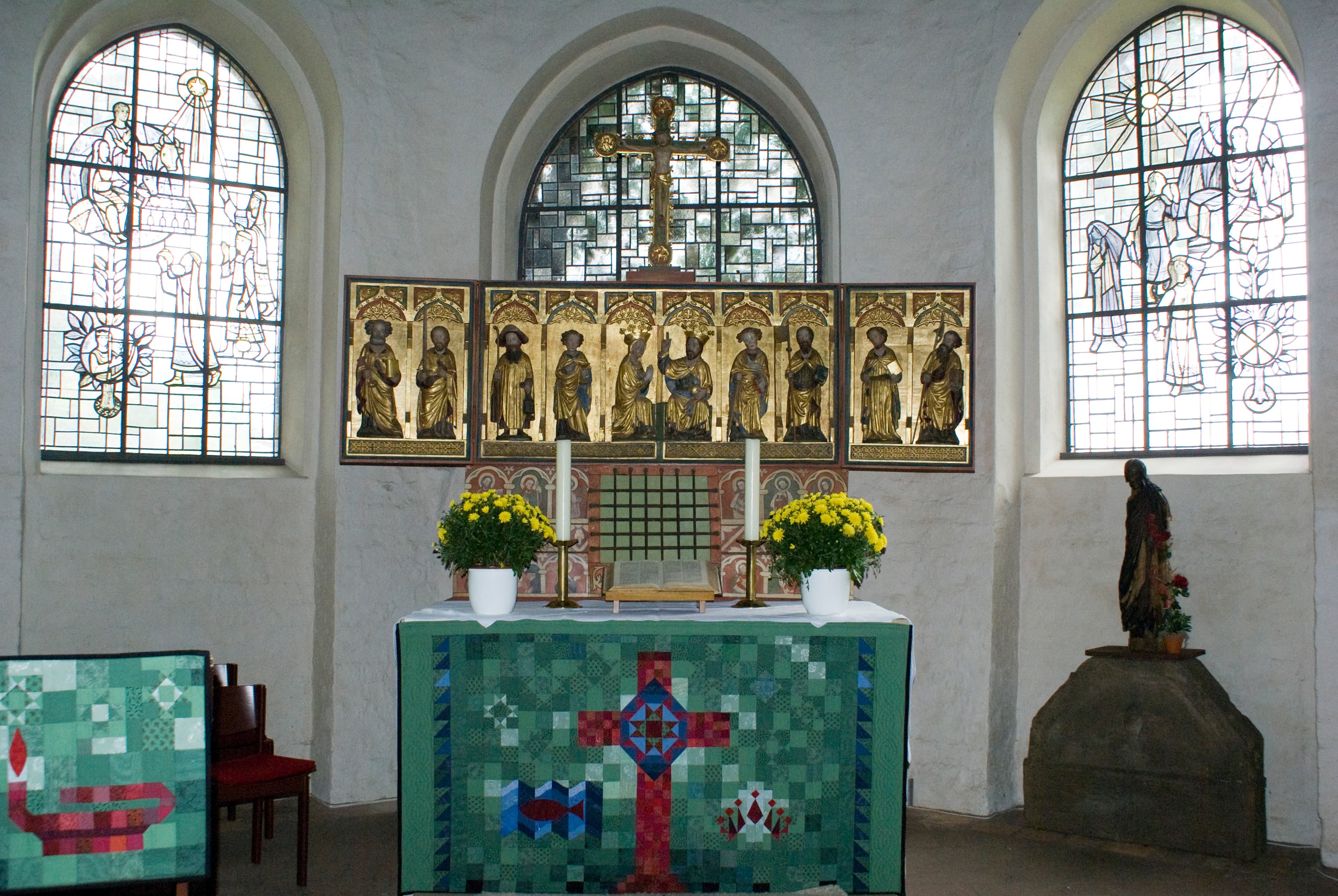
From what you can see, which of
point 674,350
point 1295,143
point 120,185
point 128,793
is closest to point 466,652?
point 128,793

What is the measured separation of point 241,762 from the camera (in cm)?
639

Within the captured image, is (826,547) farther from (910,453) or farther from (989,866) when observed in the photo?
(989,866)

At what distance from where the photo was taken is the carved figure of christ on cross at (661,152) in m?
7.38

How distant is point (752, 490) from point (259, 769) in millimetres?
3097

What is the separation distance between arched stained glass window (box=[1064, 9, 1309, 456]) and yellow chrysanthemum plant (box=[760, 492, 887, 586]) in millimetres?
3632

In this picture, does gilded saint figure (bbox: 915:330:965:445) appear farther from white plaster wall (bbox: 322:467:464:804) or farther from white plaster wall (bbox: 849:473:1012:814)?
white plaster wall (bbox: 322:467:464:804)

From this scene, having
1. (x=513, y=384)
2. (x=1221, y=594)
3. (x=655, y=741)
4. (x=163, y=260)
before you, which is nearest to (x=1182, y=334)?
(x=1221, y=594)

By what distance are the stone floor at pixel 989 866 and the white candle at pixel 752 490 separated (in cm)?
222

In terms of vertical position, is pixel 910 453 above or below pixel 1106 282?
below

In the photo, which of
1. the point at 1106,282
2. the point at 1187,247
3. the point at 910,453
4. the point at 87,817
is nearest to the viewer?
the point at 87,817

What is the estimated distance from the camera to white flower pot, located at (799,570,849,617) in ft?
18.0

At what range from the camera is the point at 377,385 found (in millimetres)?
7582

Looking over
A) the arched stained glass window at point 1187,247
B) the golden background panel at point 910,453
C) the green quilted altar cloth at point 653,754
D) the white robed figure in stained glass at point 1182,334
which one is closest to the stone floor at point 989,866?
the green quilted altar cloth at point 653,754

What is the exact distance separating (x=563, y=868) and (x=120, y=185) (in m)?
6.05
